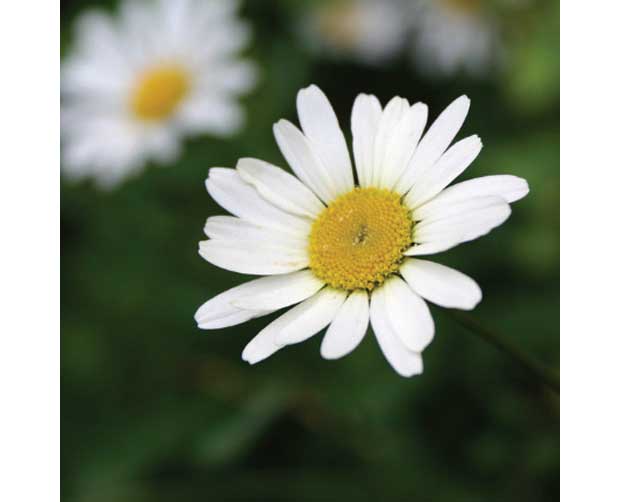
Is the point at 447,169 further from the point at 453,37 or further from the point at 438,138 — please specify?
the point at 453,37

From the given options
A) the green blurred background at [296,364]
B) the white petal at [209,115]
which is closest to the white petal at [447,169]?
the green blurred background at [296,364]

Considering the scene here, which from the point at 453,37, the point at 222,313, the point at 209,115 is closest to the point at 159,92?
the point at 209,115

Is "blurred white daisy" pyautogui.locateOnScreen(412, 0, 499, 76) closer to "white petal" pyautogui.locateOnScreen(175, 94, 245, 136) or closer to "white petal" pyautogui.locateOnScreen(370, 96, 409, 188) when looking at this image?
"white petal" pyautogui.locateOnScreen(175, 94, 245, 136)

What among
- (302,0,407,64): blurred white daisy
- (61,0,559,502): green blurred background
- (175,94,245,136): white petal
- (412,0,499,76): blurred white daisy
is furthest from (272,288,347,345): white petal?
(302,0,407,64): blurred white daisy

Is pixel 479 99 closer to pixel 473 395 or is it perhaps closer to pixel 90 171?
pixel 473 395

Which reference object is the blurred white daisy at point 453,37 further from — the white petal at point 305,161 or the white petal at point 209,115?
the white petal at point 305,161

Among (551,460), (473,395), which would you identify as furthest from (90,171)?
(551,460)
